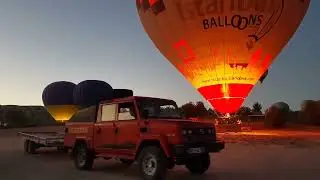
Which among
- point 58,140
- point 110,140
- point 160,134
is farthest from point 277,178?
point 58,140

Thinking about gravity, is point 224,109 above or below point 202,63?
below

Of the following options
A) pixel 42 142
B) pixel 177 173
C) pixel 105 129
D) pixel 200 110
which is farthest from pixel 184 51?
pixel 200 110

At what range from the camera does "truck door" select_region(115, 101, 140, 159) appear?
13812mm

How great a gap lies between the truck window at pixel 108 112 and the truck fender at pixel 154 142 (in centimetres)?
181

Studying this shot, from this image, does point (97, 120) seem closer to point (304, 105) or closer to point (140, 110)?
point (140, 110)

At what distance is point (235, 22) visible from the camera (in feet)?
109

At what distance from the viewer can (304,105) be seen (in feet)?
190

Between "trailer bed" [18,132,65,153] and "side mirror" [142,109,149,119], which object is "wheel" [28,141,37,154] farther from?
"side mirror" [142,109,149,119]

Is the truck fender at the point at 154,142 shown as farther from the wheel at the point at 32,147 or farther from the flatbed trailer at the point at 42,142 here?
the wheel at the point at 32,147

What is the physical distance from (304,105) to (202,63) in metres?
26.6

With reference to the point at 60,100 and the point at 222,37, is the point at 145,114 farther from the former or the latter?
the point at 60,100

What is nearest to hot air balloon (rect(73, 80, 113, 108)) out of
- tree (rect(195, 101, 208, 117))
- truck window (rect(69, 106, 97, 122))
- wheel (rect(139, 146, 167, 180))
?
truck window (rect(69, 106, 97, 122))

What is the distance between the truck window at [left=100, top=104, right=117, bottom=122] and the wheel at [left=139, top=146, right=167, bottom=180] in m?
2.06

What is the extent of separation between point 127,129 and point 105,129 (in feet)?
4.40
